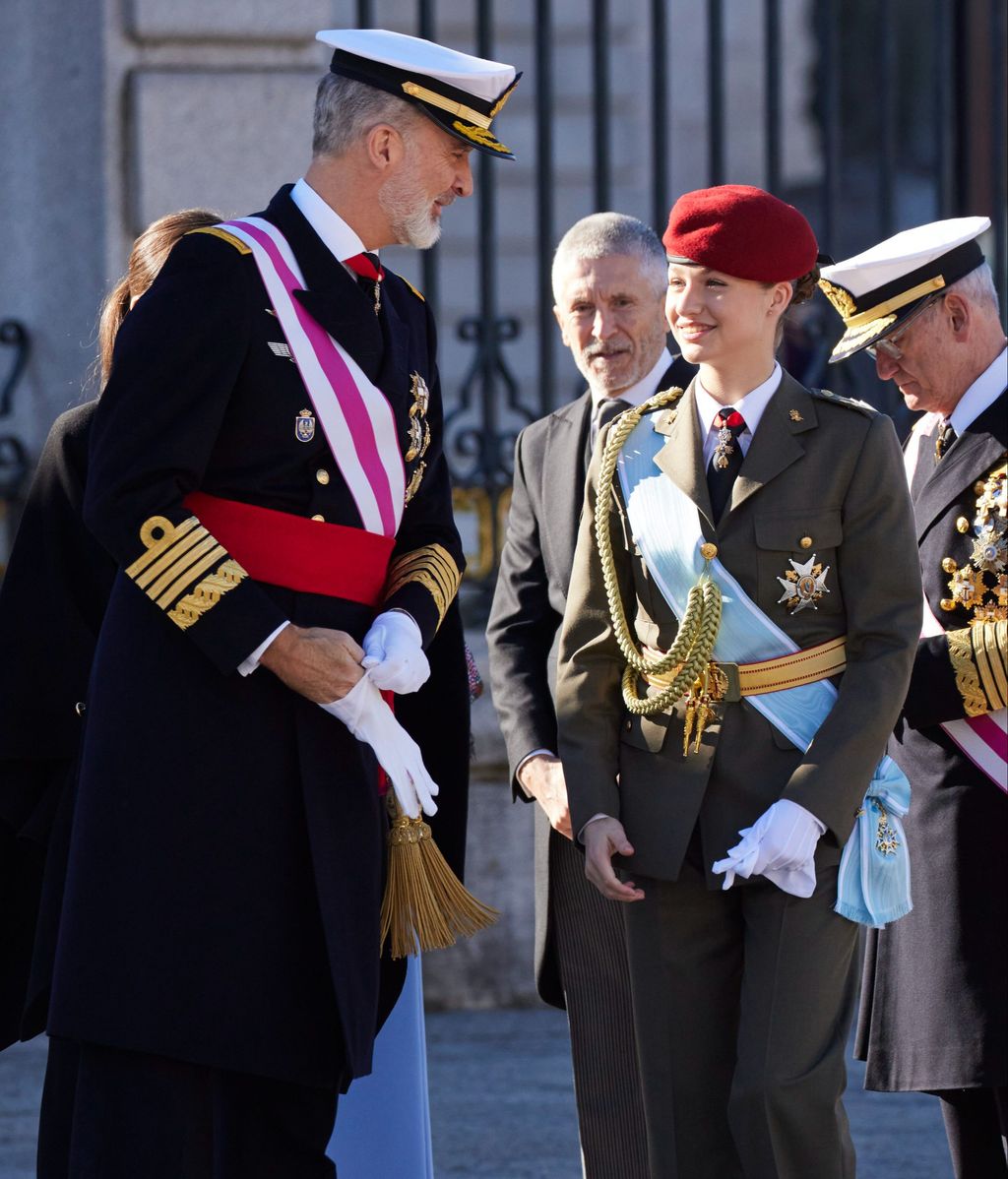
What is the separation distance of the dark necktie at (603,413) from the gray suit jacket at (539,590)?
14 mm

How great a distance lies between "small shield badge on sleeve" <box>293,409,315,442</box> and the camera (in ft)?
9.65

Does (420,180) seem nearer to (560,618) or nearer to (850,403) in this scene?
(850,403)

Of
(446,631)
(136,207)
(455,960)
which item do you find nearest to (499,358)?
(136,207)

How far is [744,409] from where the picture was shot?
125 inches

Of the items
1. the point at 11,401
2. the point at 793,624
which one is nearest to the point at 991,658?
the point at 793,624

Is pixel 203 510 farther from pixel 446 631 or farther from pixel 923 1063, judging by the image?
pixel 923 1063

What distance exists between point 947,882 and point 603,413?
95cm

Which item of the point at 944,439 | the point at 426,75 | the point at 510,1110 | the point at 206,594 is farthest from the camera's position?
the point at 510,1110

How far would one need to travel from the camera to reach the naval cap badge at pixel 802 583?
309 centimetres

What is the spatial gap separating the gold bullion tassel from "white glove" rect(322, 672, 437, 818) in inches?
3.6

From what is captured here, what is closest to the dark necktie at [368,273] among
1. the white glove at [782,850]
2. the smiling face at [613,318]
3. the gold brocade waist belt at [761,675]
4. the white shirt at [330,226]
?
the white shirt at [330,226]

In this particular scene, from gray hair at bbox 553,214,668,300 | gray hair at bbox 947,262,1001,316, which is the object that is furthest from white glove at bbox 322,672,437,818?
gray hair at bbox 947,262,1001,316

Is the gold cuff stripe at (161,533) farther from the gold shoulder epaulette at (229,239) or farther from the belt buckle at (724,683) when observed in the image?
the belt buckle at (724,683)

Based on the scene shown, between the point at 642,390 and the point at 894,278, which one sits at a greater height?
the point at 894,278
